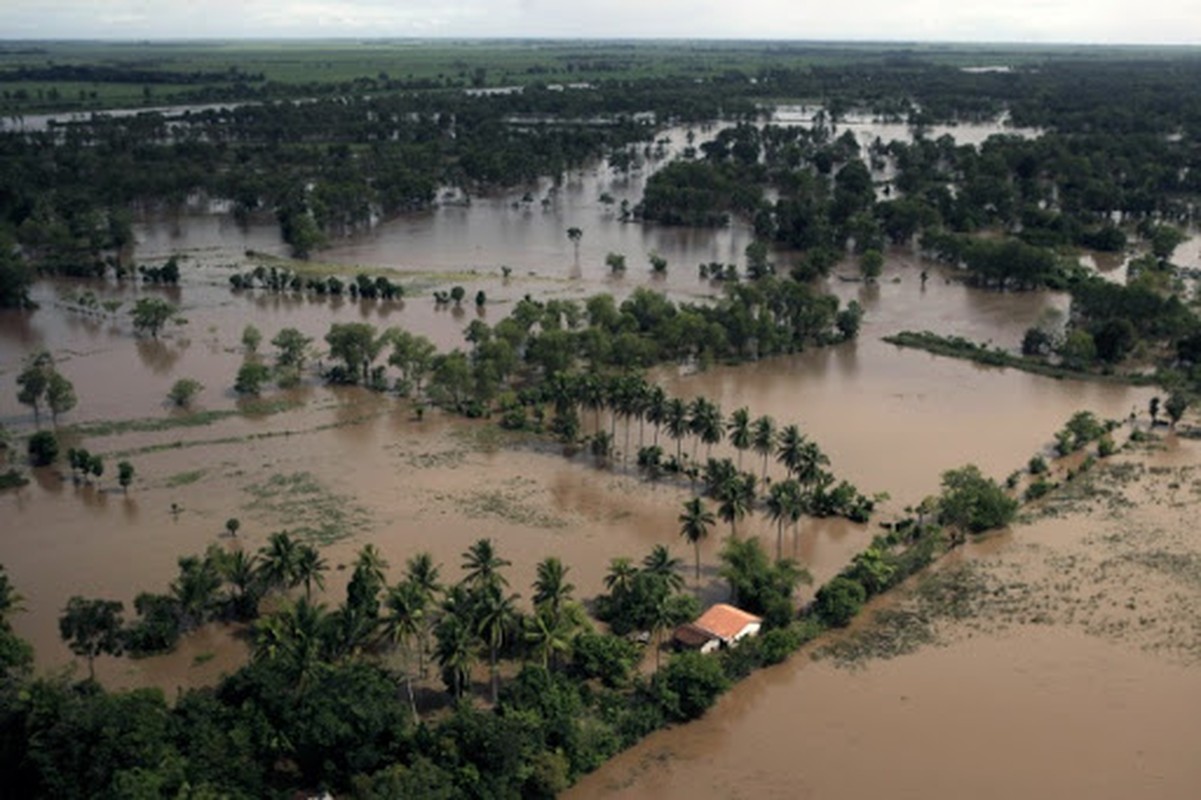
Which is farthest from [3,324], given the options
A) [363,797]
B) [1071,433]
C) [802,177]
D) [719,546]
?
[802,177]

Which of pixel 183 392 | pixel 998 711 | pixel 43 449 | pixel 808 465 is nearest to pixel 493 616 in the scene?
pixel 998 711

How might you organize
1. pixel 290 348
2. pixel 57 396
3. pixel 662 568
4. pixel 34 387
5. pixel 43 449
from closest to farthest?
pixel 662 568 → pixel 43 449 → pixel 34 387 → pixel 57 396 → pixel 290 348

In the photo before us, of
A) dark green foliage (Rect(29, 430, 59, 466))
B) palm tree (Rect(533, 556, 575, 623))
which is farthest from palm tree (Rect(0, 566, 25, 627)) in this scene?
palm tree (Rect(533, 556, 575, 623))

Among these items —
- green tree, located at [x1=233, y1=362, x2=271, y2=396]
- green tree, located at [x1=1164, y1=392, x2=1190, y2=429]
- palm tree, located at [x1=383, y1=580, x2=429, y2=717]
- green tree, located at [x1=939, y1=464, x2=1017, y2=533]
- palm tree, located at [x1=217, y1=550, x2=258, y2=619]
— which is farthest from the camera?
green tree, located at [x1=233, y1=362, x2=271, y2=396]

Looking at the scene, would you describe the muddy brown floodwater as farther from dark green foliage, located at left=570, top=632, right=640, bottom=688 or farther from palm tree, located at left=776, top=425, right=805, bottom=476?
palm tree, located at left=776, top=425, right=805, bottom=476

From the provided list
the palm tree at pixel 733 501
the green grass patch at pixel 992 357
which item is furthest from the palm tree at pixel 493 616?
the green grass patch at pixel 992 357

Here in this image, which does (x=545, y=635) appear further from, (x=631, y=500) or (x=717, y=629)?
(x=631, y=500)
